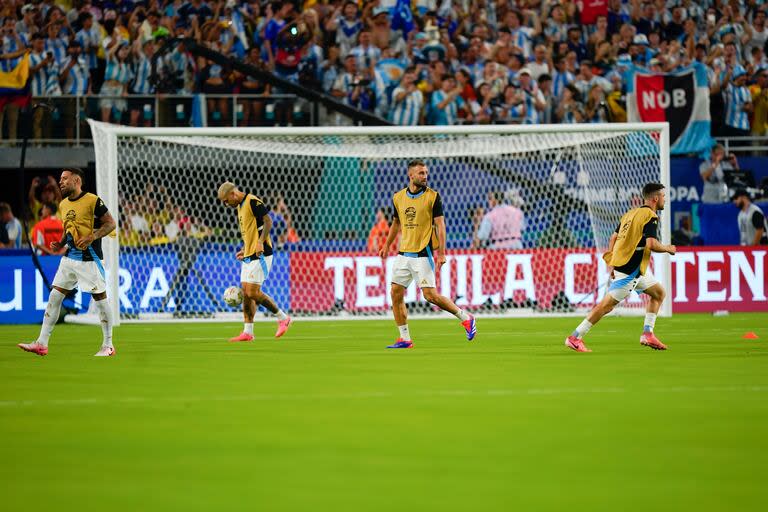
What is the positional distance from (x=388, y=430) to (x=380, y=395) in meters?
1.74

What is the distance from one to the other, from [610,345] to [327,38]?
12817 millimetres

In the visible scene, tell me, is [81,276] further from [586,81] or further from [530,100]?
[586,81]

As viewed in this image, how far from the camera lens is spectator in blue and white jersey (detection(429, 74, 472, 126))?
2319 centimetres

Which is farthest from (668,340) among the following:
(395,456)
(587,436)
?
(395,456)

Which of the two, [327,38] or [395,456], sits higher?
[327,38]

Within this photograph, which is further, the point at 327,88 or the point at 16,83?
the point at 327,88

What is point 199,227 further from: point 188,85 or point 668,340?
point 668,340

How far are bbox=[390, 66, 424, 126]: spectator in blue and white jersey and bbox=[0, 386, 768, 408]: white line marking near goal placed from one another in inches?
570

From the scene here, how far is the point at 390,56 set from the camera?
24188 millimetres

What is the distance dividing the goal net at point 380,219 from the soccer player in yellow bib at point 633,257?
20.6ft

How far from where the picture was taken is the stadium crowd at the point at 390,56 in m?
23.3

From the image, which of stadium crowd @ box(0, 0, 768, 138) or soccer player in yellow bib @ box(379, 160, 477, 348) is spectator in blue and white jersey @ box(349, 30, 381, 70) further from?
soccer player in yellow bib @ box(379, 160, 477, 348)

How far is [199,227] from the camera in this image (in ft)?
68.4

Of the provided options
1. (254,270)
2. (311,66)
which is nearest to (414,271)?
(254,270)
